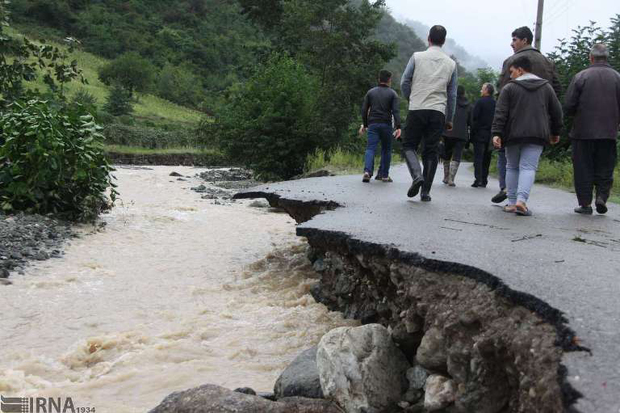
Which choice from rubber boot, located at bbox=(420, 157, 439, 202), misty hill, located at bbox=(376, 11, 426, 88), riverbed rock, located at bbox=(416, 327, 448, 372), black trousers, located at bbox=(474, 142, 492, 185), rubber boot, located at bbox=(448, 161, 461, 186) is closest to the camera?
riverbed rock, located at bbox=(416, 327, 448, 372)

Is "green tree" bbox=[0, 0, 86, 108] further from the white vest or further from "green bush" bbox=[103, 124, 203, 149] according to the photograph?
"green bush" bbox=[103, 124, 203, 149]

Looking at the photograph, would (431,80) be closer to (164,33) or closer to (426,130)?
(426,130)

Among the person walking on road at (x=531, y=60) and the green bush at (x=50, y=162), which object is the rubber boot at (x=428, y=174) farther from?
the green bush at (x=50, y=162)

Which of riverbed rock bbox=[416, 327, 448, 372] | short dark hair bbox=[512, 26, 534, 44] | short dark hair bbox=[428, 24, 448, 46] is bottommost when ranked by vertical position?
riverbed rock bbox=[416, 327, 448, 372]

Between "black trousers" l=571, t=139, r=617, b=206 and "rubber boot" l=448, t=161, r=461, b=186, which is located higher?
"black trousers" l=571, t=139, r=617, b=206

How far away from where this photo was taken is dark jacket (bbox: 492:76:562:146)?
21.9ft

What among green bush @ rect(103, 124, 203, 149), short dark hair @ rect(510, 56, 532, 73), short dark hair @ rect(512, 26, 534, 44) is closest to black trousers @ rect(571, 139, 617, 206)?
short dark hair @ rect(510, 56, 532, 73)

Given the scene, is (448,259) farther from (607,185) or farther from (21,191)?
(21,191)

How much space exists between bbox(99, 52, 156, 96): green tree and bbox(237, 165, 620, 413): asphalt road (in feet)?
161

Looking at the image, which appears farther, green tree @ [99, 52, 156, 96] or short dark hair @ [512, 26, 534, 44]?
green tree @ [99, 52, 156, 96]

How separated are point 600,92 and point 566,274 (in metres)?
4.18

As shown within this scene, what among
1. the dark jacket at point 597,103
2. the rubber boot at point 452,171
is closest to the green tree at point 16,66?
the rubber boot at point 452,171

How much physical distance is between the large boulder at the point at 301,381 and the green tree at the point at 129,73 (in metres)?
53.0

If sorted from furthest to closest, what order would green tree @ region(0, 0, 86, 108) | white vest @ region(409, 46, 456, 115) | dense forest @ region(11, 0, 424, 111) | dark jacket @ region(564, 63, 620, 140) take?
dense forest @ region(11, 0, 424, 111), green tree @ region(0, 0, 86, 108), white vest @ region(409, 46, 456, 115), dark jacket @ region(564, 63, 620, 140)
